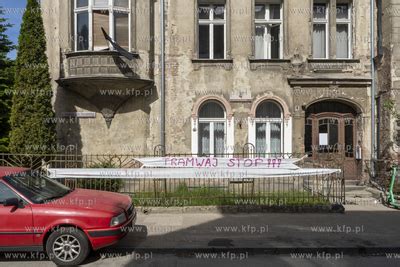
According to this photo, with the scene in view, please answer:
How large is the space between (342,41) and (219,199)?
829 cm

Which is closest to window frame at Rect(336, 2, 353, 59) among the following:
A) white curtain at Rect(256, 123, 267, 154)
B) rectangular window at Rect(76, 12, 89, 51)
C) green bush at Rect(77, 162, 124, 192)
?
white curtain at Rect(256, 123, 267, 154)

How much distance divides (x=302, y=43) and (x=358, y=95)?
2.82m

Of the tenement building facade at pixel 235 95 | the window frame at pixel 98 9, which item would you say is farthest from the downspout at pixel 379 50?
the window frame at pixel 98 9

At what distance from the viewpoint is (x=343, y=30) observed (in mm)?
14000

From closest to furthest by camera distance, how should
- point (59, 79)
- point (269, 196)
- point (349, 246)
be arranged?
1. point (349, 246)
2. point (269, 196)
3. point (59, 79)

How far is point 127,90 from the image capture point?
13.0m

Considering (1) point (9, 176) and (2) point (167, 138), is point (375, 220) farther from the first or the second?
(1) point (9, 176)

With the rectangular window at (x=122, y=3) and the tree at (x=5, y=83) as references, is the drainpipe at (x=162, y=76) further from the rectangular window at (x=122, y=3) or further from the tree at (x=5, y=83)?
the tree at (x=5, y=83)

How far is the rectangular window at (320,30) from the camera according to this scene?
13852 mm

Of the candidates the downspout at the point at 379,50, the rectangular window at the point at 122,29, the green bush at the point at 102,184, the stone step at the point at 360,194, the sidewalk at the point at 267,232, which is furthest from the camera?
the downspout at the point at 379,50

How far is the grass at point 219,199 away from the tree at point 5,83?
729 cm

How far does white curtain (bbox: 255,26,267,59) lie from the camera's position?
13.8 m

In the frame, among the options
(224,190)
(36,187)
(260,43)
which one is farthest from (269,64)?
(36,187)

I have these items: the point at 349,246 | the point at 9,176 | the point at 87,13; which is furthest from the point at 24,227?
the point at 87,13
